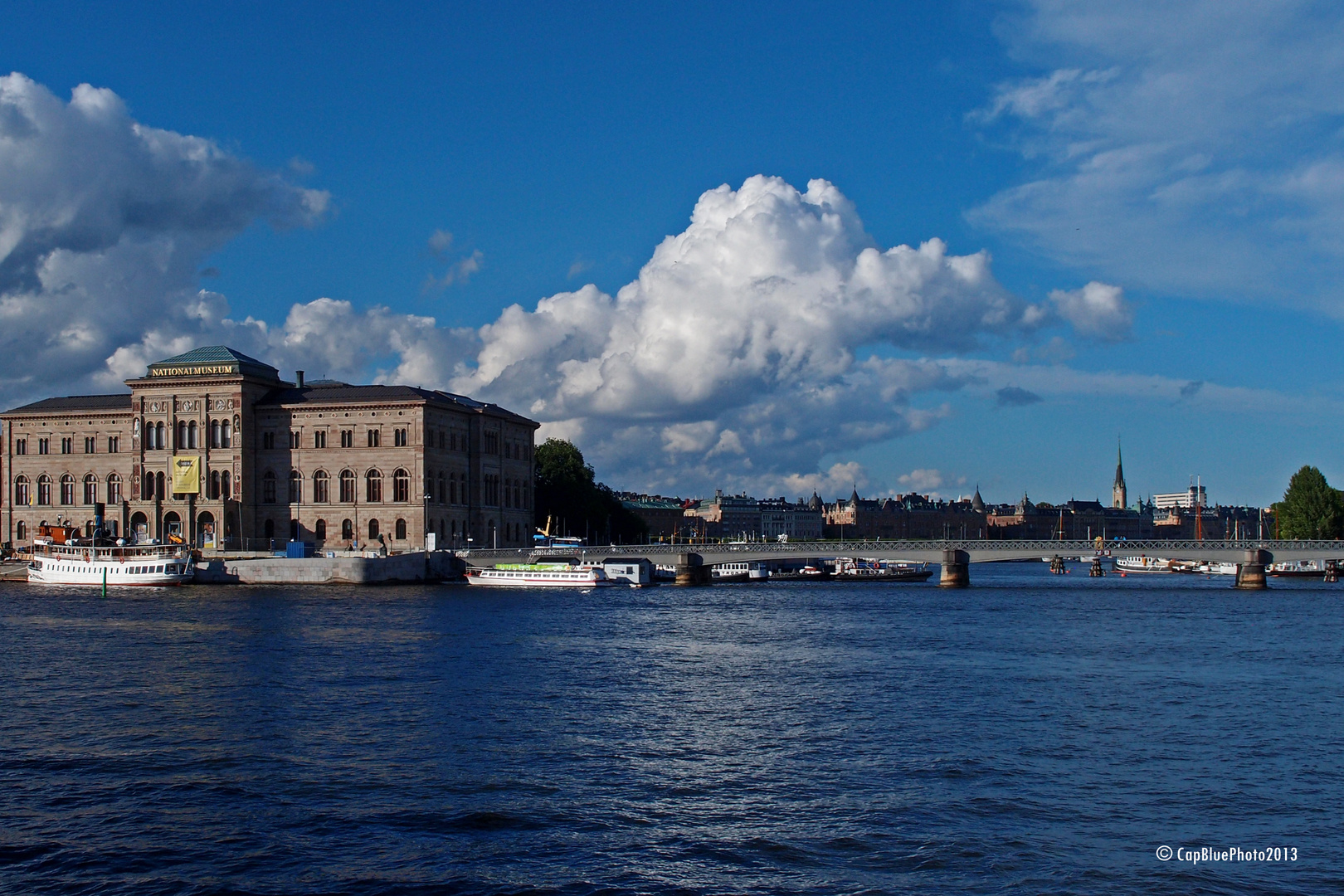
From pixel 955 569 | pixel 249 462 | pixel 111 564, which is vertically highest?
pixel 249 462

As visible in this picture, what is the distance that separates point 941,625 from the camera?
67.6m

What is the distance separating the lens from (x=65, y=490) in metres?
132

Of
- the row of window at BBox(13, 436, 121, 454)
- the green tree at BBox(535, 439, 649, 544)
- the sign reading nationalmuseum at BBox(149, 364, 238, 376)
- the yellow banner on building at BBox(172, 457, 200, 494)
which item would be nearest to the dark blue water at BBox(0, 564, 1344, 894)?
the yellow banner on building at BBox(172, 457, 200, 494)

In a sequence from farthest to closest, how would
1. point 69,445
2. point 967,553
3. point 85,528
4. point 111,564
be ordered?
point 69,445 → point 85,528 → point 967,553 → point 111,564

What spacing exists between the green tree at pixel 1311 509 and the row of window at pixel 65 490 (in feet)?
419

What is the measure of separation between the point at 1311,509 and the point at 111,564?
127 metres

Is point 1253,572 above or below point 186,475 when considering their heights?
below

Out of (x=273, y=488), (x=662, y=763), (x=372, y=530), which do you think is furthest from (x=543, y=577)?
(x=662, y=763)

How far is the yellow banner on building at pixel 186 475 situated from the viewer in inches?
4948

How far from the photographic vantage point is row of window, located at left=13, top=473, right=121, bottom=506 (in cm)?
13075

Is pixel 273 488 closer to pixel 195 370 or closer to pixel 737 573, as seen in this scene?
pixel 195 370

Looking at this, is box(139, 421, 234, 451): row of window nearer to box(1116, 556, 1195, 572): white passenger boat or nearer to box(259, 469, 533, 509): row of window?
box(259, 469, 533, 509): row of window

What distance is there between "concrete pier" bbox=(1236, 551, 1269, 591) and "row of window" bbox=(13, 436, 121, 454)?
101266 millimetres

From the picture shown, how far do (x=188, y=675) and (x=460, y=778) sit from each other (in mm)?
19522
